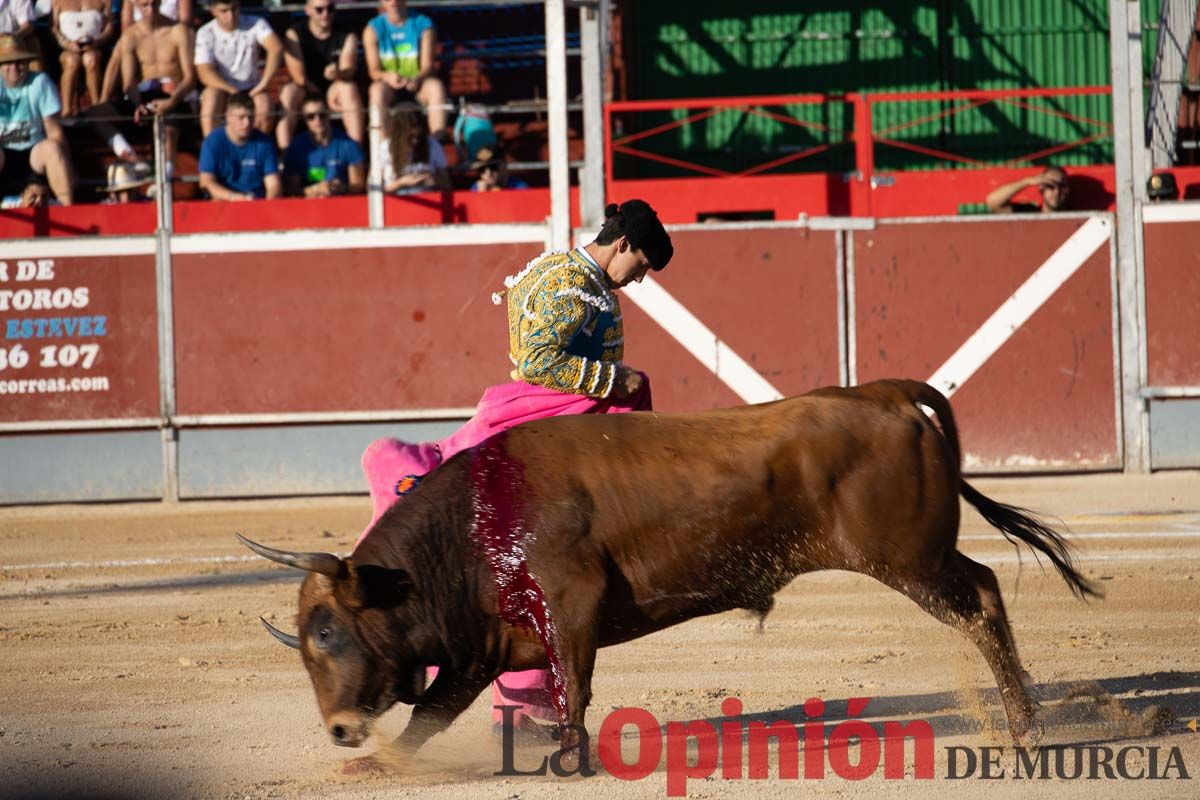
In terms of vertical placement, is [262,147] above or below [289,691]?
above

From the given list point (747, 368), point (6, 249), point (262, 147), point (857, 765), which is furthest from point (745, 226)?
point (857, 765)

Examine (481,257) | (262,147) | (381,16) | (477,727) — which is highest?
(381,16)

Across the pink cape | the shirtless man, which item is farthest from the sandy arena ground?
the shirtless man

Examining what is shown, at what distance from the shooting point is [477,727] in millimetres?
4512

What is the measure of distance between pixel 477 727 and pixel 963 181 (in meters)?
6.76

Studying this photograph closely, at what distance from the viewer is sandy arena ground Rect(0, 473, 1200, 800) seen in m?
3.90

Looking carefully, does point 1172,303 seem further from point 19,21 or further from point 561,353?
point 19,21

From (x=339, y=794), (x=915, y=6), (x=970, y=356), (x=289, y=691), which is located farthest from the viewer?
(x=915, y=6)

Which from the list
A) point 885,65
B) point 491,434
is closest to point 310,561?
point 491,434

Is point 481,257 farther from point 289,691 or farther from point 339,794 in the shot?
point 339,794

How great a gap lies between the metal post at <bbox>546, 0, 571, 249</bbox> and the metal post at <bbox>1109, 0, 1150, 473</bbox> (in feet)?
11.3

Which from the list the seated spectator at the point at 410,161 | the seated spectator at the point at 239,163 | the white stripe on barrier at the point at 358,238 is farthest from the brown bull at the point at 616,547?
the seated spectator at the point at 239,163

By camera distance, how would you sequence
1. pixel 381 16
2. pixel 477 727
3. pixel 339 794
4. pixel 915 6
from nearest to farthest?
pixel 339 794
pixel 477 727
pixel 381 16
pixel 915 6

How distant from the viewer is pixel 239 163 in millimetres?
10352
